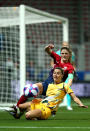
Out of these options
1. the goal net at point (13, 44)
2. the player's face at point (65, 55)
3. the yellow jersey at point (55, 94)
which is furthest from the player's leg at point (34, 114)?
the goal net at point (13, 44)

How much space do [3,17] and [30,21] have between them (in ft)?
2.94

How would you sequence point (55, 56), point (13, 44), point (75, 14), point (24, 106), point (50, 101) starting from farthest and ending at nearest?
point (75, 14) < point (13, 44) < point (55, 56) < point (24, 106) < point (50, 101)

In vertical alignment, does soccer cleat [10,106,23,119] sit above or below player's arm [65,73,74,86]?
below

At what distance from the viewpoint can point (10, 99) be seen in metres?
12.7

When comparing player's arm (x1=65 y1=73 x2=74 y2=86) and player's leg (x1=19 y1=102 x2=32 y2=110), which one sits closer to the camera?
player's leg (x1=19 y1=102 x2=32 y2=110)

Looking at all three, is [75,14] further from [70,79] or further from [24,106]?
[24,106]

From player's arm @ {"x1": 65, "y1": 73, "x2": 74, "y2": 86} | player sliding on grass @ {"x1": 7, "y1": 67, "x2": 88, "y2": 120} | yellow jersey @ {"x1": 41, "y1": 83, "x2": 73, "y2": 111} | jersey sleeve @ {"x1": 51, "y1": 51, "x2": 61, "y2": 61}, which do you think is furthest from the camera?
player's arm @ {"x1": 65, "y1": 73, "x2": 74, "y2": 86}

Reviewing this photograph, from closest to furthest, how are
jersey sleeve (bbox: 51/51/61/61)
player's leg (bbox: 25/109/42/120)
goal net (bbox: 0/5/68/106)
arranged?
player's leg (bbox: 25/109/42/120)
jersey sleeve (bbox: 51/51/61/61)
goal net (bbox: 0/5/68/106)

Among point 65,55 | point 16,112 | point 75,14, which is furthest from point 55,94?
point 75,14

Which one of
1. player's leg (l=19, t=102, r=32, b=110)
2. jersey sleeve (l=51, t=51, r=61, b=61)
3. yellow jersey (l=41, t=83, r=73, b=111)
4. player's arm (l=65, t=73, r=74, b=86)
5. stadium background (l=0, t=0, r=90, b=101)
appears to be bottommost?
player's leg (l=19, t=102, r=32, b=110)

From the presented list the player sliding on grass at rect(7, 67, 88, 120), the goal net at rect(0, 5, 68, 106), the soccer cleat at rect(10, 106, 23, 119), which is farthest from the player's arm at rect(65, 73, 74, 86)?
the goal net at rect(0, 5, 68, 106)

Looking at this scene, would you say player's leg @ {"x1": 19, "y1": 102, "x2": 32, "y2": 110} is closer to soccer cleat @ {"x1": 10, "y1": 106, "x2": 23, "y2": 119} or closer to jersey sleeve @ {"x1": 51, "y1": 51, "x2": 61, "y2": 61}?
soccer cleat @ {"x1": 10, "y1": 106, "x2": 23, "y2": 119}

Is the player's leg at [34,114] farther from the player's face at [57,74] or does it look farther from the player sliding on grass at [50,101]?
the player's face at [57,74]

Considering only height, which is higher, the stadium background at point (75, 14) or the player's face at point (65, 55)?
the stadium background at point (75, 14)
